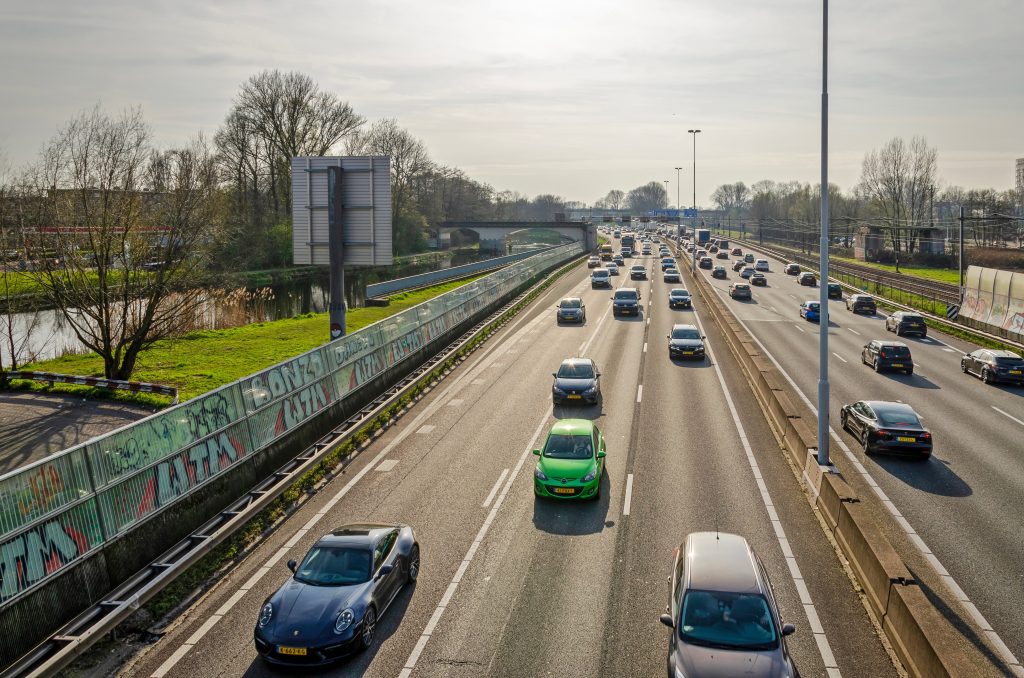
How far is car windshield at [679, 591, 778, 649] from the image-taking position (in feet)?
34.4

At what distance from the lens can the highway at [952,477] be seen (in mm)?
13750

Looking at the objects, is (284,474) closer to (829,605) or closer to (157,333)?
(829,605)

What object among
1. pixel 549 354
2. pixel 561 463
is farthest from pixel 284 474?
pixel 549 354

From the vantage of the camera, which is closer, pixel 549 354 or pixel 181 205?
pixel 181 205

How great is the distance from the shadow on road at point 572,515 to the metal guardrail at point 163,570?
19.7 ft

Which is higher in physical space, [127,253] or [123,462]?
[127,253]

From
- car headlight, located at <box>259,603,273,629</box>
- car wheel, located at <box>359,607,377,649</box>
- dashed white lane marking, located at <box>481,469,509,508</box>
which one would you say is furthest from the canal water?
car wheel, located at <box>359,607,377,649</box>

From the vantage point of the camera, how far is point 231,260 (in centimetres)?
6494

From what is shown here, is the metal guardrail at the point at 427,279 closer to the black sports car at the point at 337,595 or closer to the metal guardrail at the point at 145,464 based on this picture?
the metal guardrail at the point at 145,464

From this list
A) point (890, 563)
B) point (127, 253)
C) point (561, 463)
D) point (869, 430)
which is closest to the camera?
point (890, 563)

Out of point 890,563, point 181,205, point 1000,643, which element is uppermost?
point 181,205

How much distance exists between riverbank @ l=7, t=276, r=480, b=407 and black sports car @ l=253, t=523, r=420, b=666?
17.0 m

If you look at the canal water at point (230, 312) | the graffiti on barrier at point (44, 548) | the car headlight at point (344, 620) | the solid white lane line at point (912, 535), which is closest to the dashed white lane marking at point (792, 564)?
the solid white lane line at point (912, 535)

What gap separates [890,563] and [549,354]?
24.4 m
